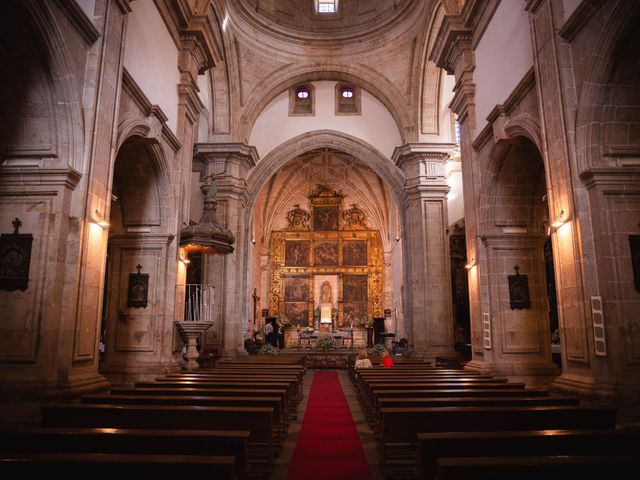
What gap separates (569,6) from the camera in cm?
711

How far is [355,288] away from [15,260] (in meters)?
25.0

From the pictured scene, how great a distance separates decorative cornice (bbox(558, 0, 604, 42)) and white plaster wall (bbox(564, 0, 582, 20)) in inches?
8.8

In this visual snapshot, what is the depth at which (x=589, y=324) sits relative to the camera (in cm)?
655

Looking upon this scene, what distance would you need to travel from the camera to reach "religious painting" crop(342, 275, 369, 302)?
30328 mm

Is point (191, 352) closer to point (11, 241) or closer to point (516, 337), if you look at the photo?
point (11, 241)

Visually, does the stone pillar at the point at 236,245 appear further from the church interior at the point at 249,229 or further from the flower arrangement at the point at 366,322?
the flower arrangement at the point at 366,322

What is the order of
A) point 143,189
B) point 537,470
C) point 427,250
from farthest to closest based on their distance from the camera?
point 427,250
point 143,189
point 537,470

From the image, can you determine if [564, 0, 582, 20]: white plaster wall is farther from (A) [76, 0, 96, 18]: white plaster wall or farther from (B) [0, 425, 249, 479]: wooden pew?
(B) [0, 425, 249, 479]: wooden pew

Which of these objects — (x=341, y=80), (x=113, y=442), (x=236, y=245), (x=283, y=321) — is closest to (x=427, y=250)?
(x=236, y=245)

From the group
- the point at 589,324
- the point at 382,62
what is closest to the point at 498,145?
the point at 589,324

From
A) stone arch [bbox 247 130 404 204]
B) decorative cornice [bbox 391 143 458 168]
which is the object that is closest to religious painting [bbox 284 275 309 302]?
stone arch [bbox 247 130 404 204]

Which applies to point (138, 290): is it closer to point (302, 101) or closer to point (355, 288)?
point (302, 101)

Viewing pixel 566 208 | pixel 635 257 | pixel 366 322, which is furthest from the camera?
pixel 366 322

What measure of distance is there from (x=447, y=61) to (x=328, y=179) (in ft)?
58.8
